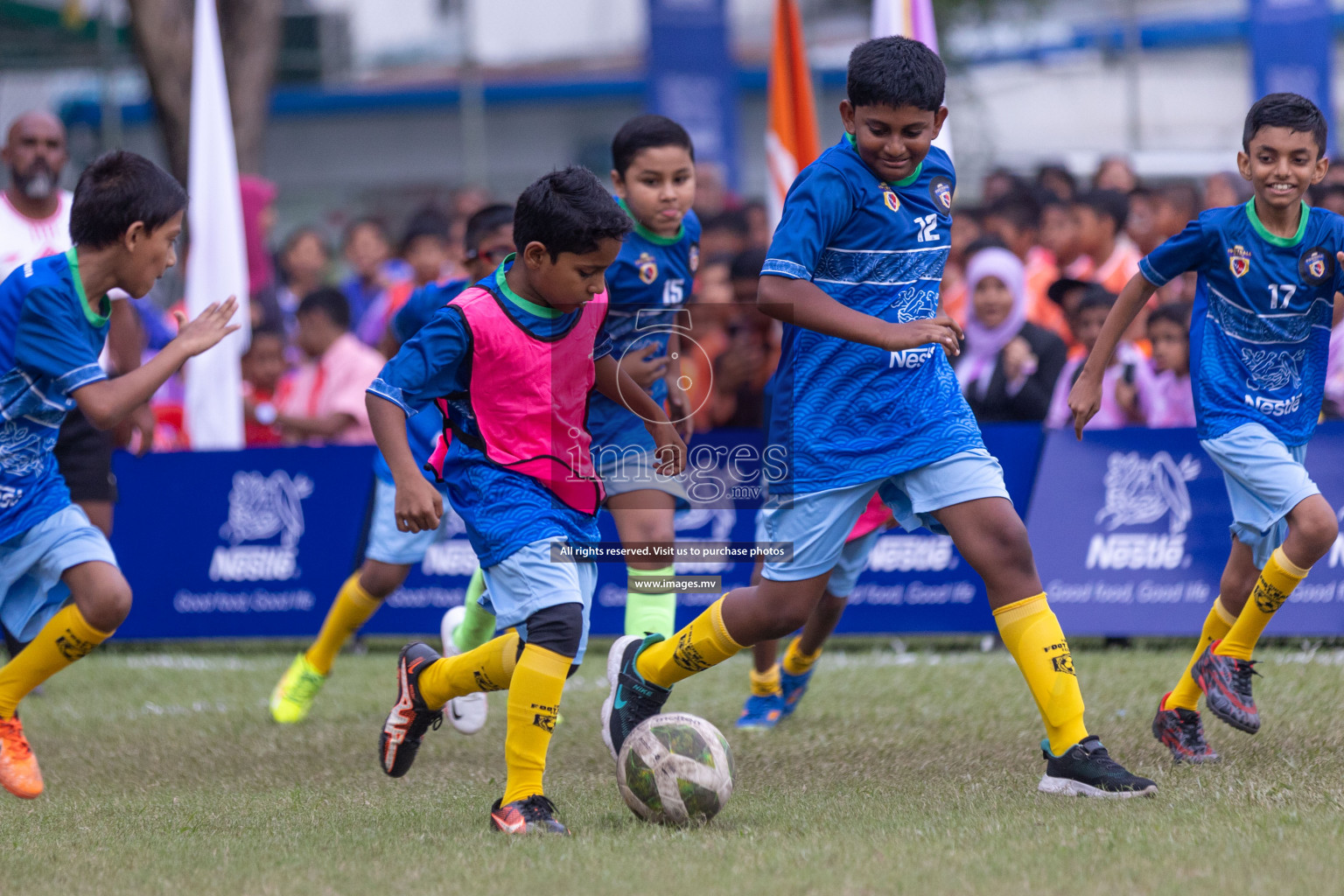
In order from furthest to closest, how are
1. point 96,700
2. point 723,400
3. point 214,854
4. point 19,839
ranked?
point 723,400, point 96,700, point 19,839, point 214,854

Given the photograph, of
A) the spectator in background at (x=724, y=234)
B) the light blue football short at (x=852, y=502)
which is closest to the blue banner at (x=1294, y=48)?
the spectator in background at (x=724, y=234)

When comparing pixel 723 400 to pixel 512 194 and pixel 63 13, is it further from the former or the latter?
pixel 63 13

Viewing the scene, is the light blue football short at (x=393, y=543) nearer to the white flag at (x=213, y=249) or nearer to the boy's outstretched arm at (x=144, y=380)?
the boy's outstretched arm at (x=144, y=380)

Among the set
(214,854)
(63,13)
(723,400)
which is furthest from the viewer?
(63,13)

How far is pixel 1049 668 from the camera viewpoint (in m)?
4.33

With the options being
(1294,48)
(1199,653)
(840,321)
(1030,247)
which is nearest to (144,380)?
(840,321)

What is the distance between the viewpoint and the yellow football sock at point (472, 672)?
441 cm

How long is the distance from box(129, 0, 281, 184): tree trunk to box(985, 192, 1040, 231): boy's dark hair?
820 centimetres

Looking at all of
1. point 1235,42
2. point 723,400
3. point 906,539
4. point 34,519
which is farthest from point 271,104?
point 34,519

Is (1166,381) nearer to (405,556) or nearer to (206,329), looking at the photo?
(405,556)

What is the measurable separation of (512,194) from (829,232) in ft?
63.7

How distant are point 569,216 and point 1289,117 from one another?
2482 mm

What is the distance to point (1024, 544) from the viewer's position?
171 inches

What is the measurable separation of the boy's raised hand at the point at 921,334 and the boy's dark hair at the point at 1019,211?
6.84 meters
